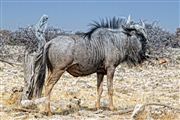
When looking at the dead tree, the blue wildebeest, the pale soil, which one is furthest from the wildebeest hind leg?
the dead tree

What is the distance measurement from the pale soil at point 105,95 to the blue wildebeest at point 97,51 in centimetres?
52

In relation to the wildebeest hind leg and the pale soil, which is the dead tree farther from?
the wildebeest hind leg

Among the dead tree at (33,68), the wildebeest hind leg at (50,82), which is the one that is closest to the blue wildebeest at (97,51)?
the wildebeest hind leg at (50,82)

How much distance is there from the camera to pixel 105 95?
37.1 ft

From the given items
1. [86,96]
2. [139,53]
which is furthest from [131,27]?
[86,96]

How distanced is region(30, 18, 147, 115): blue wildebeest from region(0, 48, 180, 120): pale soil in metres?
0.52

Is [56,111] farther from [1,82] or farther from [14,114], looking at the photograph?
[1,82]

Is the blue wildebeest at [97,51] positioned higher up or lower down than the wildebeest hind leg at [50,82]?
higher up

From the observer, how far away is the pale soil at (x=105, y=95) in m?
7.88

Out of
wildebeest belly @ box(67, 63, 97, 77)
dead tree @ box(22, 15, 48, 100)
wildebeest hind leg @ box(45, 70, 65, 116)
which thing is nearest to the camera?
wildebeest hind leg @ box(45, 70, 65, 116)

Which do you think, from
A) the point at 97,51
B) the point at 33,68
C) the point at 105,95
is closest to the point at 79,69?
the point at 97,51

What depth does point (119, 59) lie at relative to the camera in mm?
8609

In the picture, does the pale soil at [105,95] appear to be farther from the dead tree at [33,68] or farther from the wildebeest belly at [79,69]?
the wildebeest belly at [79,69]

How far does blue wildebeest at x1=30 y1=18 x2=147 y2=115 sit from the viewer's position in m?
7.83
